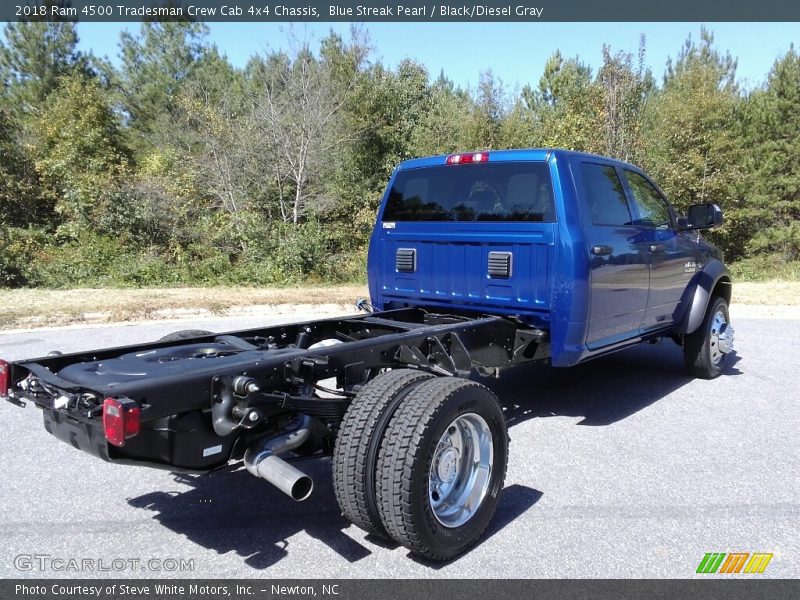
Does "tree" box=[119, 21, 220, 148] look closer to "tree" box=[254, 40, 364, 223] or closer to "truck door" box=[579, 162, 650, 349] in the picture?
"tree" box=[254, 40, 364, 223]

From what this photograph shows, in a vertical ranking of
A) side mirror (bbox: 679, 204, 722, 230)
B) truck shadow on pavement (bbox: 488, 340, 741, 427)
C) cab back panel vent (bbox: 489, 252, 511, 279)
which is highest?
side mirror (bbox: 679, 204, 722, 230)

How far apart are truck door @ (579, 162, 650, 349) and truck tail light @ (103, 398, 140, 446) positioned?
3.29 meters

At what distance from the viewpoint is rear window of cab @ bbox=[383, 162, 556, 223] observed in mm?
4812

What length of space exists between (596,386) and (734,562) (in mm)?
3437

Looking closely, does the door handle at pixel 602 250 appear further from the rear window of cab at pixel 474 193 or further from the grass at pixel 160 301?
the grass at pixel 160 301

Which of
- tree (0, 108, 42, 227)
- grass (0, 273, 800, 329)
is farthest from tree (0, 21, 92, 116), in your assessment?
grass (0, 273, 800, 329)

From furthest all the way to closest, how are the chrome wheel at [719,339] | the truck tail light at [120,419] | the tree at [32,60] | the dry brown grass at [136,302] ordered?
the tree at [32,60] < the dry brown grass at [136,302] < the chrome wheel at [719,339] < the truck tail light at [120,419]

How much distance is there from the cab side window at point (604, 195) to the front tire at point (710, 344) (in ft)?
6.42

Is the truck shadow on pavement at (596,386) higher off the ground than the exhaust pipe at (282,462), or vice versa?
the exhaust pipe at (282,462)

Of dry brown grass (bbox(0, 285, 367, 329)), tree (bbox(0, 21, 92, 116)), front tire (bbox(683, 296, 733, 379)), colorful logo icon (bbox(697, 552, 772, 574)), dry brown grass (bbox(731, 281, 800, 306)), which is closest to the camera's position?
colorful logo icon (bbox(697, 552, 772, 574))

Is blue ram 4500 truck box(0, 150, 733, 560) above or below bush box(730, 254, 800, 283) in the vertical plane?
above

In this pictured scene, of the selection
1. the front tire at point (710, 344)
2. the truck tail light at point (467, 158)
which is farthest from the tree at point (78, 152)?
the front tire at point (710, 344)

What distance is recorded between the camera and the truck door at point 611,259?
4.79 meters

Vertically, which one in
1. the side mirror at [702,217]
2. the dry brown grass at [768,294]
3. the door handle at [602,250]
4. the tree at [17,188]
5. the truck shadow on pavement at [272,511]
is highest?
the tree at [17,188]
